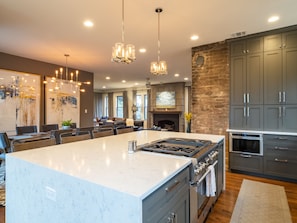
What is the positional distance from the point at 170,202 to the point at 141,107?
10606mm

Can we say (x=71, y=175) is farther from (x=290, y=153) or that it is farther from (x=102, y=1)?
(x=290, y=153)

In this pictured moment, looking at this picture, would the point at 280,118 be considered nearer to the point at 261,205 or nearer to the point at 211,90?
the point at 211,90

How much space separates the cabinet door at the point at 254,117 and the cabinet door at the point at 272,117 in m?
0.08

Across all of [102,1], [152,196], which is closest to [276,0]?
[102,1]

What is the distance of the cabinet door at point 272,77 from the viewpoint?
3385 mm

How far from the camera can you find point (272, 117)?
3.44m

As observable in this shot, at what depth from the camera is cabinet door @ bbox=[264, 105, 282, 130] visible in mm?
3373

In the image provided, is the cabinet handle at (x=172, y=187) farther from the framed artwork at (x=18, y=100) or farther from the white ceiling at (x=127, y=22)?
the framed artwork at (x=18, y=100)

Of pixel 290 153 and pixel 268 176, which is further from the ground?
pixel 290 153

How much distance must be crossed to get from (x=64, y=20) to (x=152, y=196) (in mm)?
3180

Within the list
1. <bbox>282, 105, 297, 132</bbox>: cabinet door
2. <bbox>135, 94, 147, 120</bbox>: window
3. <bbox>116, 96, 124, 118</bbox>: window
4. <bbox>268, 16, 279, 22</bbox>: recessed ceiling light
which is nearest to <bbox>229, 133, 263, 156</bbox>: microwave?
<bbox>282, 105, 297, 132</bbox>: cabinet door

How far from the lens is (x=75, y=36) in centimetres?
363

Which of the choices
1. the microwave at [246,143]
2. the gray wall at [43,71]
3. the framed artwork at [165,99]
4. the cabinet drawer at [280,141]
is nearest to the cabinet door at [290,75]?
the cabinet drawer at [280,141]

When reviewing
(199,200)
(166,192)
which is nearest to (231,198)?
(199,200)
